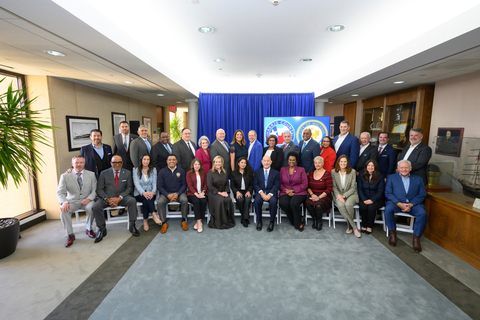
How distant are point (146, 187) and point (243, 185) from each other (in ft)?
5.31

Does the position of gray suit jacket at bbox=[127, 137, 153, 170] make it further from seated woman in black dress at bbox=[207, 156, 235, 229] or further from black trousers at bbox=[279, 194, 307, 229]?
black trousers at bbox=[279, 194, 307, 229]

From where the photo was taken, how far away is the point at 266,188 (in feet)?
13.0

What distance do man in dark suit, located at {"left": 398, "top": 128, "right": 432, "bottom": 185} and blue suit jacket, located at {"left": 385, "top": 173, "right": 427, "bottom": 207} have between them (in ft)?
0.78

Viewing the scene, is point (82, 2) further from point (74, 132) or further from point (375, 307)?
point (375, 307)

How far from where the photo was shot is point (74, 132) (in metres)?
4.38

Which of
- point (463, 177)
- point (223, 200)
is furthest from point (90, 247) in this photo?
point (463, 177)

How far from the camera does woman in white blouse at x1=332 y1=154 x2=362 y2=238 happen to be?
363 cm

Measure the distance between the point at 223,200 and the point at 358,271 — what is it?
80.5 inches

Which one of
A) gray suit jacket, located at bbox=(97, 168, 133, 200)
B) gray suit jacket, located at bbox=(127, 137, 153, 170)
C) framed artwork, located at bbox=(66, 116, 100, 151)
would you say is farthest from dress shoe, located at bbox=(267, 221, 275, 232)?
framed artwork, located at bbox=(66, 116, 100, 151)

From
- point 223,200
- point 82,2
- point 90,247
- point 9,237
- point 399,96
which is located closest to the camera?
point 82,2

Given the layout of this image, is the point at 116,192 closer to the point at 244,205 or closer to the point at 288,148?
the point at 244,205

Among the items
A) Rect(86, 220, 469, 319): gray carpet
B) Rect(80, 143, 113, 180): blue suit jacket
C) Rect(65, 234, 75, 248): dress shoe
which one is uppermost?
Rect(80, 143, 113, 180): blue suit jacket

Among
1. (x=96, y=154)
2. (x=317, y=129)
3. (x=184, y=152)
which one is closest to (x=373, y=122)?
(x=317, y=129)

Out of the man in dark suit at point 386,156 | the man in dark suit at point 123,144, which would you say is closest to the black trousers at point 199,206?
the man in dark suit at point 123,144
